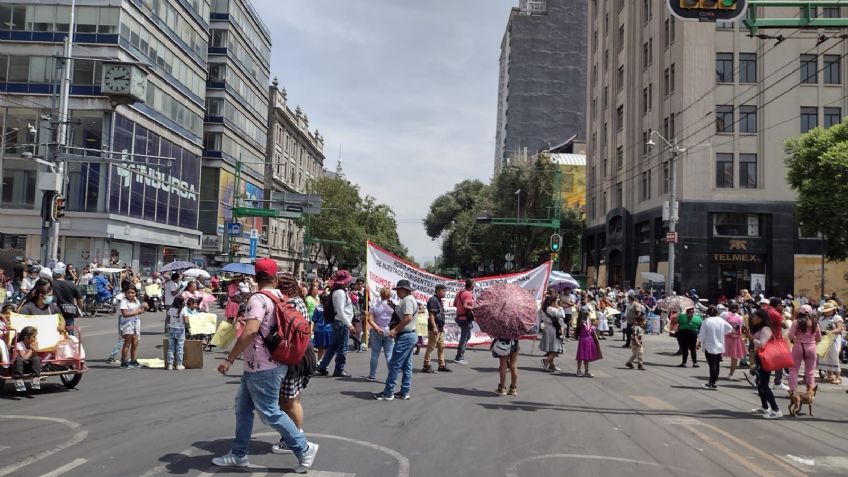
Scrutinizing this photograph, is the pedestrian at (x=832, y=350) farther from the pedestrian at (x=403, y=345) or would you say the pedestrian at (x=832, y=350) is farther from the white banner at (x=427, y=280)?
the pedestrian at (x=403, y=345)

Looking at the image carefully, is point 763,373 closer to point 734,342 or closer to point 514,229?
point 734,342

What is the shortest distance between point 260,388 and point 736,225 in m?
38.8

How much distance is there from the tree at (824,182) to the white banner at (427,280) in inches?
852

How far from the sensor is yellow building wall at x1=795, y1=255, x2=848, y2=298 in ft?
124

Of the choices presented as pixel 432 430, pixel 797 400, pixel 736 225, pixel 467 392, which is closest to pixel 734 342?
pixel 797 400

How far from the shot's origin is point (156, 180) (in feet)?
147

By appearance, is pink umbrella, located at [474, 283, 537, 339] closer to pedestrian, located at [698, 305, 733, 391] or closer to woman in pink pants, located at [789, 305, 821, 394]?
woman in pink pants, located at [789, 305, 821, 394]

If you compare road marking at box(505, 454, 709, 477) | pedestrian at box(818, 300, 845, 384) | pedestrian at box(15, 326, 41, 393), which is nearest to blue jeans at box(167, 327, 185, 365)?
pedestrian at box(15, 326, 41, 393)

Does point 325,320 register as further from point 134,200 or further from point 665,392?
point 134,200

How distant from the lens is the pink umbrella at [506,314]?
34.1ft

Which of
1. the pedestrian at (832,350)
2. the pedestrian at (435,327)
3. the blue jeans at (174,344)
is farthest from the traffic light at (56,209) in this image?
the pedestrian at (832,350)

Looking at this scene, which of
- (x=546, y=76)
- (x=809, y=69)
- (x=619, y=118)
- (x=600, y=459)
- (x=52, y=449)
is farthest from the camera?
(x=546, y=76)

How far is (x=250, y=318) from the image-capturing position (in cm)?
571

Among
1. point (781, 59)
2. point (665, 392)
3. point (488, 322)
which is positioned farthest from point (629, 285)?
point (488, 322)
